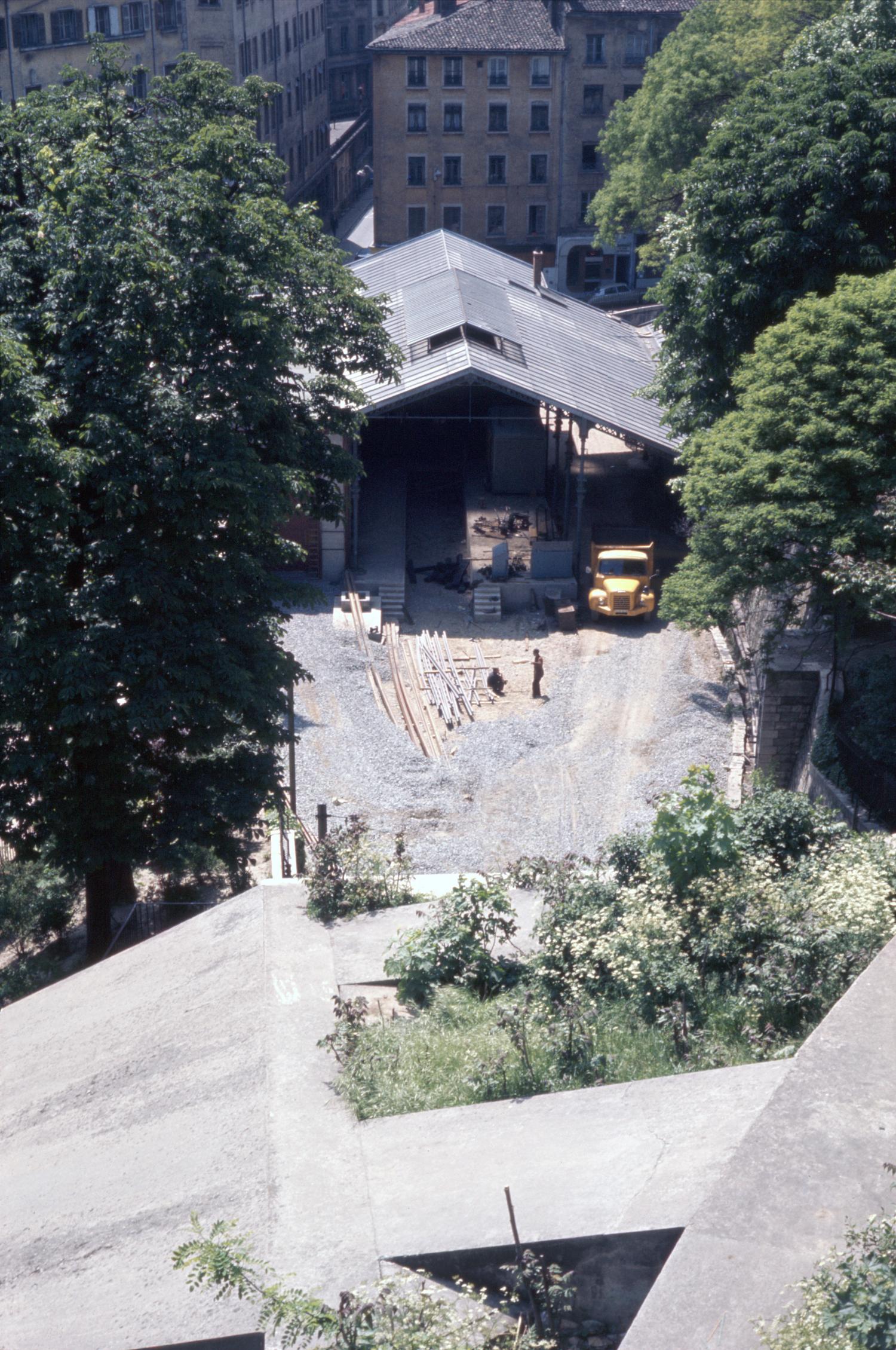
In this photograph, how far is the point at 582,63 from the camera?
62656 mm

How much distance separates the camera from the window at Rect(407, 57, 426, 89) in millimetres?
62562

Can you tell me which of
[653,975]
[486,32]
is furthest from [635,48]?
[653,975]

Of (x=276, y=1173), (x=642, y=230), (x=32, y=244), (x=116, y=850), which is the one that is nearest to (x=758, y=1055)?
(x=276, y=1173)

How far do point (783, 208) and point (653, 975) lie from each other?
20.3 meters

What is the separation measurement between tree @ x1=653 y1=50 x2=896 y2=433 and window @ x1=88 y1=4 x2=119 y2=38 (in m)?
40.1

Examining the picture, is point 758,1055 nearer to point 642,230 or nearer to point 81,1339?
point 81,1339

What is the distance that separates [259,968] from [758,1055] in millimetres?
5694

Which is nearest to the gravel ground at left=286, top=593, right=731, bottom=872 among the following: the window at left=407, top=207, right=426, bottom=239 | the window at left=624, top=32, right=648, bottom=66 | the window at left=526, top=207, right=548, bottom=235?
the window at left=407, top=207, right=426, bottom=239

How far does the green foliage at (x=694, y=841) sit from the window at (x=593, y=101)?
5870 cm

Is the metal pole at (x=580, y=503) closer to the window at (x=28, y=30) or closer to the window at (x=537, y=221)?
the window at (x=537, y=221)

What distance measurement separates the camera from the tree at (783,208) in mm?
26125

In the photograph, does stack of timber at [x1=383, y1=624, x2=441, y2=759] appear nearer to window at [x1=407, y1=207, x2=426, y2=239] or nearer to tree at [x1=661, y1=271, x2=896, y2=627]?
tree at [x1=661, y1=271, x2=896, y2=627]

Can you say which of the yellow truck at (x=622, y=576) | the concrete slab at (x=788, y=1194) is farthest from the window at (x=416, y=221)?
the concrete slab at (x=788, y=1194)

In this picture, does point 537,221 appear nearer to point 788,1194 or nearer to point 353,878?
point 353,878
